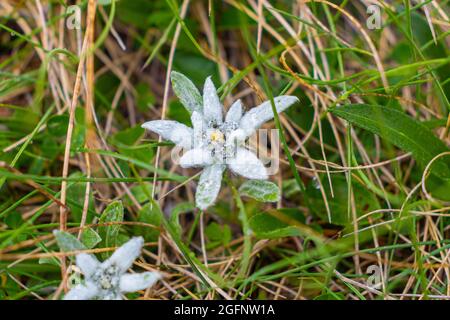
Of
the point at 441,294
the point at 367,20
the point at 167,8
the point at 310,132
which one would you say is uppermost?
the point at 167,8

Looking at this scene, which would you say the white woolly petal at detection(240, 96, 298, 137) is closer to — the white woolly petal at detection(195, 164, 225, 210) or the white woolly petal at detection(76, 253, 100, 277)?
the white woolly petal at detection(195, 164, 225, 210)

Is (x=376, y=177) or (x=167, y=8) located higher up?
(x=167, y=8)

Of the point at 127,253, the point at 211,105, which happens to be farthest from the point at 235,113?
the point at 127,253

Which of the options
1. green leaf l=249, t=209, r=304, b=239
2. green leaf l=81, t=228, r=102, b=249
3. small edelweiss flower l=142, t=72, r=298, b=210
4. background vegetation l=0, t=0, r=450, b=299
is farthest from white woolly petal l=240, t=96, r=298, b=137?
green leaf l=81, t=228, r=102, b=249

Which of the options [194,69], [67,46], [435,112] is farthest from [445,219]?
[67,46]

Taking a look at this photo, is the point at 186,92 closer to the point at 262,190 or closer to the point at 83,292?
the point at 262,190

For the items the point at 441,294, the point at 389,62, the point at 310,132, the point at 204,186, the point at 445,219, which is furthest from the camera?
the point at 389,62

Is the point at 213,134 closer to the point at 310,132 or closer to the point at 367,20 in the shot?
the point at 310,132
